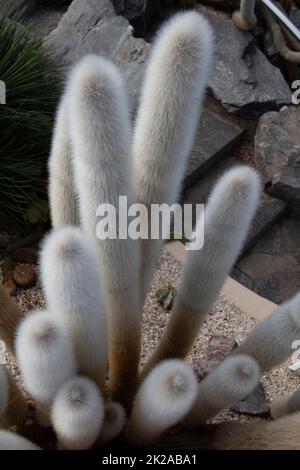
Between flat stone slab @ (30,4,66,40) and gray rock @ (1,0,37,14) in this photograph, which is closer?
gray rock @ (1,0,37,14)

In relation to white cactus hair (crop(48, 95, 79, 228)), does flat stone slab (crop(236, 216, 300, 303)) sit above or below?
below

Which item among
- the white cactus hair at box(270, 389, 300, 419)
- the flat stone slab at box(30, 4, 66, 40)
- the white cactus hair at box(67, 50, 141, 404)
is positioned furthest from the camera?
the flat stone slab at box(30, 4, 66, 40)

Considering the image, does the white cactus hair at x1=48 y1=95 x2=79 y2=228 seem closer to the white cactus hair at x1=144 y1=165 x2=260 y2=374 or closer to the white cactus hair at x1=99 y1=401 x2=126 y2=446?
the white cactus hair at x1=144 y1=165 x2=260 y2=374

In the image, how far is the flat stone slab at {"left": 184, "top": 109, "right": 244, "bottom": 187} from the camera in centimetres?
283

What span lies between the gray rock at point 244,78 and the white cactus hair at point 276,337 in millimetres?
1876

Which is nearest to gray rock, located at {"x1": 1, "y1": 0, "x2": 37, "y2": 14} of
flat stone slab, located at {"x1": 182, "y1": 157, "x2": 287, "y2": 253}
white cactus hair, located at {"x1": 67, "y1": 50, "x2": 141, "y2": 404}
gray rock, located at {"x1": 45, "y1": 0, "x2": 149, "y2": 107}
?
gray rock, located at {"x1": 45, "y1": 0, "x2": 149, "y2": 107}

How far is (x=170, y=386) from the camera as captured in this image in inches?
40.2

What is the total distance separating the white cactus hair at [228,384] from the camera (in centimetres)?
112

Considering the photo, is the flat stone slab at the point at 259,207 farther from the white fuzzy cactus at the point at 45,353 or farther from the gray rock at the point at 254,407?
the white fuzzy cactus at the point at 45,353

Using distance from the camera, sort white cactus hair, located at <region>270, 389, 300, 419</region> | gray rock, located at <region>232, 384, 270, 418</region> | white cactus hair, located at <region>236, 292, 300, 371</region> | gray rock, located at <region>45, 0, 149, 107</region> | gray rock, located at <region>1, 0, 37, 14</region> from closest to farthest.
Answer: white cactus hair, located at <region>236, 292, 300, 371</region> → white cactus hair, located at <region>270, 389, 300, 419</region> → gray rock, located at <region>232, 384, 270, 418</region> → gray rock, located at <region>45, 0, 149, 107</region> → gray rock, located at <region>1, 0, 37, 14</region>

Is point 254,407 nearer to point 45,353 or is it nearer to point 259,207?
point 45,353

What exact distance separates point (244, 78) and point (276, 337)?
2051mm

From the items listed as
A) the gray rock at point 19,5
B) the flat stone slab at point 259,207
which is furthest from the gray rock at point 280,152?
the gray rock at point 19,5

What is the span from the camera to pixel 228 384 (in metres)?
1.14
